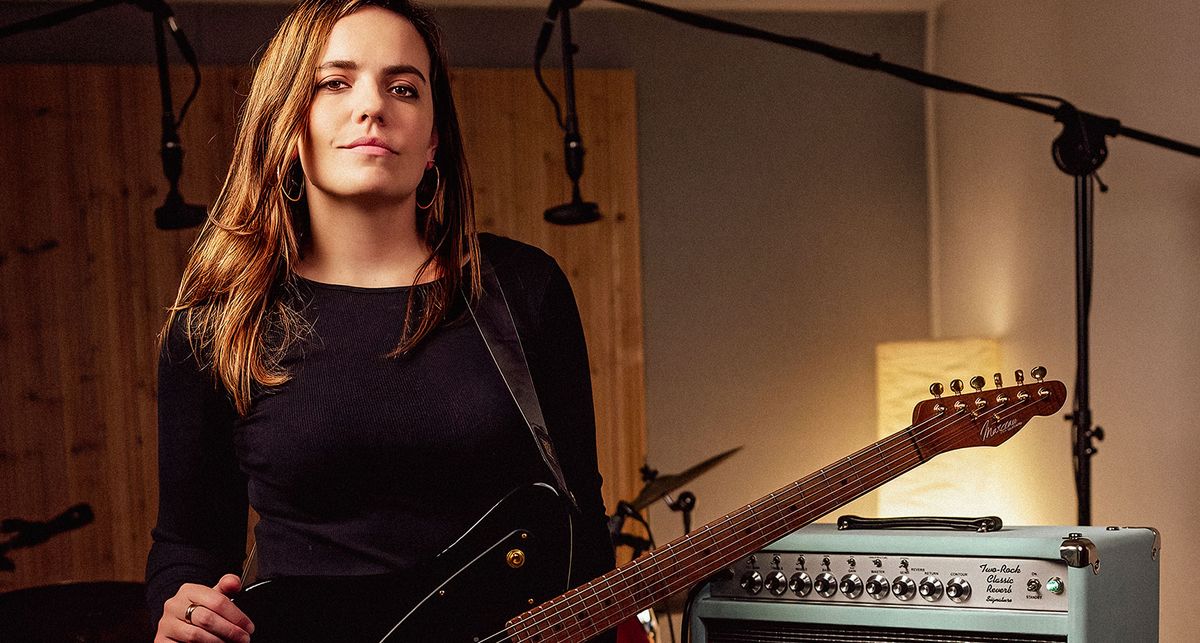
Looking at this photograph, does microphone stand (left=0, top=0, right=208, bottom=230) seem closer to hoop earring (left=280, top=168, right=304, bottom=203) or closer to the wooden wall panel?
hoop earring (left=280, top=168, right=304, bottom=203)

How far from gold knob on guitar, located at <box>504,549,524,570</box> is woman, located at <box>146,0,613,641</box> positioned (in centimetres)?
6

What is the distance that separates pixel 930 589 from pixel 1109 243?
1.94 metres

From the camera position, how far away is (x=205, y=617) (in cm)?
114

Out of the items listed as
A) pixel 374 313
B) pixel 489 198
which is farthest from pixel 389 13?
pixel 489 198

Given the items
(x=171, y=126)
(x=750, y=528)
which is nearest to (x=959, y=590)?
(x=750, y=528)

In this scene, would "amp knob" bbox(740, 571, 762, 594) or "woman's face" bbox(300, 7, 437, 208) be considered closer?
"woman's face" bbox(300, 7, 437, 208)

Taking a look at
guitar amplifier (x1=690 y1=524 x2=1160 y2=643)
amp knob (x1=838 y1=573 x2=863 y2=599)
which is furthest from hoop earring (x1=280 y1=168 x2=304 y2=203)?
amp knob (x1=838 y1=573 x2=863 y2=599)

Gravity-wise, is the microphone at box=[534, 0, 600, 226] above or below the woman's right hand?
above

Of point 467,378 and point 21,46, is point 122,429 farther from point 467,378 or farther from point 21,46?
point 467,378

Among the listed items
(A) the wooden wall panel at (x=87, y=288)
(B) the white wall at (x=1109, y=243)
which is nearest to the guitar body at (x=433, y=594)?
(B) the white wall at (x=1109, y=243)

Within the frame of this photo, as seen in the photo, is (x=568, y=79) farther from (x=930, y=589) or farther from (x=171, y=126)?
(x=930, y=589)

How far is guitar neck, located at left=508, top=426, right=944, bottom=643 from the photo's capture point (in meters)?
1.27

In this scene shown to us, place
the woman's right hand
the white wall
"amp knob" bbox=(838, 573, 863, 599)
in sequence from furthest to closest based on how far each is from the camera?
the white wall, "amp knob" bbox=(838, 573, 863, 599), the woman's right hand

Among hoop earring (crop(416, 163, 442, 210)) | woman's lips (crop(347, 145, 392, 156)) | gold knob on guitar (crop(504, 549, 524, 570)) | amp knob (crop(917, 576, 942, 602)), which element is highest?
woman's lips (crop(347, 145, 392, 156))
